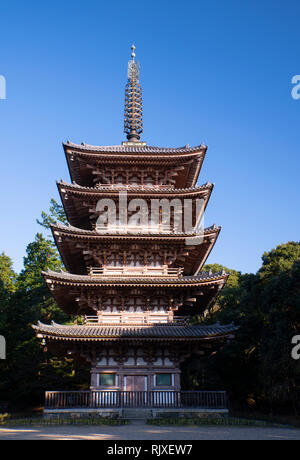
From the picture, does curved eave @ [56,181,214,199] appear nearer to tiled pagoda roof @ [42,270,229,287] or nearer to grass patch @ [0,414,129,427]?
tiled pagoda roof @ [42,270,229,287]

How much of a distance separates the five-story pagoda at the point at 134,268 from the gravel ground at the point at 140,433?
5.06 m

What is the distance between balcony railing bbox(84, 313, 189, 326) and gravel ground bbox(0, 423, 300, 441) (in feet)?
22.8

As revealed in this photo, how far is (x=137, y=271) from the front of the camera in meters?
26.2

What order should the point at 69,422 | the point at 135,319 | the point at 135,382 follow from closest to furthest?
the point at 69,422 < the point at 135,382 < the point at 135,319

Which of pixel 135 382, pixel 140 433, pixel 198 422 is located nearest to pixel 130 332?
pixel 135 382

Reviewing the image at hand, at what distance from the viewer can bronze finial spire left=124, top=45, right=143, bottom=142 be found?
118 ft

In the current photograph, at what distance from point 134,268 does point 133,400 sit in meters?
7.92

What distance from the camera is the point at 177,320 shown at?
25.2m

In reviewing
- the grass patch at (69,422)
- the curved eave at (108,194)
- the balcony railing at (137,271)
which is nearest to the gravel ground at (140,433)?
the grass patch at (69,422)

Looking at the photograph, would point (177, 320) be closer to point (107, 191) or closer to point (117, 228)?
point (117, 228)

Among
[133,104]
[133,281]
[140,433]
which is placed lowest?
[140,433]

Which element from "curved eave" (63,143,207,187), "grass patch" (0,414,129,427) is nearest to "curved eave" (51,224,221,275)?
"curved eave" (63,143,207,187)

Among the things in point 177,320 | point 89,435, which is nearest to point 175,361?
point 177,320

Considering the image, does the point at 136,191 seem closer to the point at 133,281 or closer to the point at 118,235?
the point at 118,235
